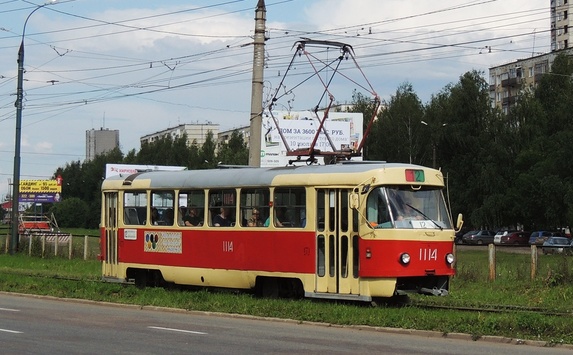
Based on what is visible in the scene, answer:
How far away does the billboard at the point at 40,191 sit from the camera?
9581cm

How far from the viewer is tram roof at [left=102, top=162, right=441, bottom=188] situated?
19.7 m

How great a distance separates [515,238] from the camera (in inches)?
3199

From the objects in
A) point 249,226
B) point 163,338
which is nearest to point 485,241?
point 249,226

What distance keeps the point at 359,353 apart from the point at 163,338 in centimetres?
315

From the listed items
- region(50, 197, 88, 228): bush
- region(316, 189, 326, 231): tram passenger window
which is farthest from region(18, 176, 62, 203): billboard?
region(316, 189, 326, 231): tram passenger window

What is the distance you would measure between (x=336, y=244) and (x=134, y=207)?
23.2ft

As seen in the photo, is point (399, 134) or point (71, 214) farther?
point (71, 214)

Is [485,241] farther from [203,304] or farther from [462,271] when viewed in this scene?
[203,304]

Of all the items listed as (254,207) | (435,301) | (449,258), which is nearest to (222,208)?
(254,207)

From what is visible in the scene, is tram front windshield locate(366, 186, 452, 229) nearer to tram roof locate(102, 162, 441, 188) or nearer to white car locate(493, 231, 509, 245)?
tram roof locate(102, 162, 441, 188)

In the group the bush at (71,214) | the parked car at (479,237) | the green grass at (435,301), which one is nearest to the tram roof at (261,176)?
the green grass at (435,301)

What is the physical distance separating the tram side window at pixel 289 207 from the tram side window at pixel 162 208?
11.2 ft

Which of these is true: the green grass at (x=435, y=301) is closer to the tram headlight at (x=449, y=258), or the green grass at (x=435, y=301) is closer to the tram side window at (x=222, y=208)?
the tram headlight at (x=449, y=258)

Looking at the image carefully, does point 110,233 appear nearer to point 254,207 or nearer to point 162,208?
point 162,208
